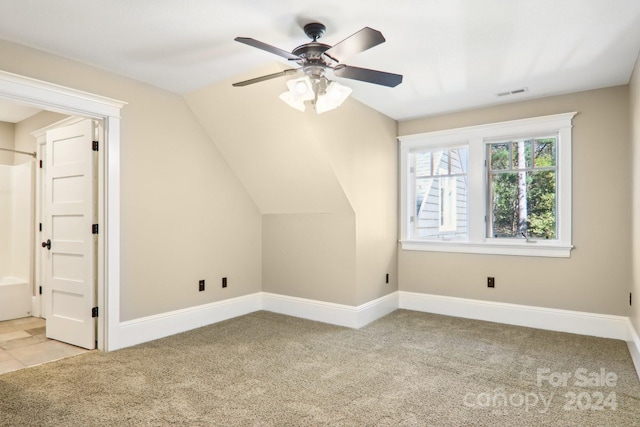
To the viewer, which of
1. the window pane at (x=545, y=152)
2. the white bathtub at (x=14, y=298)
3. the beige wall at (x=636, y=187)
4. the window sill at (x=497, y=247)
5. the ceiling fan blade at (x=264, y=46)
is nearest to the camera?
the ceiling fan blade at (x=264, y=46)

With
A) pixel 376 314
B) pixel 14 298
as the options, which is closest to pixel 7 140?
pixel 14 298

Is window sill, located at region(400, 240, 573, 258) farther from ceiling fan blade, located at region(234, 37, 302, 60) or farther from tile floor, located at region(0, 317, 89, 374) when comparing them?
tile floor, located at region(0, 317, 89, 374)

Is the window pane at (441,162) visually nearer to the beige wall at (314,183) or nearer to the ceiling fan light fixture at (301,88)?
the beige wall at (314,183)

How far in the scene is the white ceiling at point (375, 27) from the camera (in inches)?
91.1

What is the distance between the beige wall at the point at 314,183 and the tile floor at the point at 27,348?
2.23 meters

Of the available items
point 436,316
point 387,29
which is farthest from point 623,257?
point 387,29

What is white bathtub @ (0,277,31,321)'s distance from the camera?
Result: 4.46 m

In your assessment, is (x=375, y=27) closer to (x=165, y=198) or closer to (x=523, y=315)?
(x=165, y=198)

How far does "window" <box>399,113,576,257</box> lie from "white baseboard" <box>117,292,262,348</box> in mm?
2162

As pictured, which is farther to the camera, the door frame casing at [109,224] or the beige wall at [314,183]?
the beige wall at [314,183]

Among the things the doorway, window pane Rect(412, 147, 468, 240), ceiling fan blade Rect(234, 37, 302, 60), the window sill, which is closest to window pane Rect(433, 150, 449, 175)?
window pane Rect(412, 147, 468, 240)

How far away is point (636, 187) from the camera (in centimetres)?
318

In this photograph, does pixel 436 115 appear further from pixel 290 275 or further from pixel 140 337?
pixel 140 337

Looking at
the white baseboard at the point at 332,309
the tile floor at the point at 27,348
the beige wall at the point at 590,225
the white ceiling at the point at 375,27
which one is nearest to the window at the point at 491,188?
the beige wall at the point at 590,225
